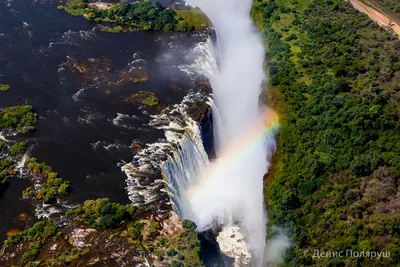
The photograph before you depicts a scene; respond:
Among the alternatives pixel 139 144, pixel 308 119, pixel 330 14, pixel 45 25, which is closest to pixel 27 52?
pixel 45 25

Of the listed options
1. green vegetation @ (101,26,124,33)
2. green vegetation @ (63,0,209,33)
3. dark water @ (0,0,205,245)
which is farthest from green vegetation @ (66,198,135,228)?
green vegetation @ (63,0,209,33)

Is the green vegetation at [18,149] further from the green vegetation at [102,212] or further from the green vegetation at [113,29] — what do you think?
the green vegetation at [113,29]

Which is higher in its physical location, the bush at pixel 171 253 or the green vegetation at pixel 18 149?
the green vegetation at pixel 18 149

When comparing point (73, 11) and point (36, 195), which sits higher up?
point (73, 11)

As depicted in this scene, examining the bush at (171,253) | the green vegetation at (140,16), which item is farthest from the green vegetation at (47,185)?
the green vegetation at (140,16)

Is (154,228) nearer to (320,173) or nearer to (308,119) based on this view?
(320,173)

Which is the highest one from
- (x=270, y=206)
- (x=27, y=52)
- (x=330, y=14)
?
(x=330, y=14)
